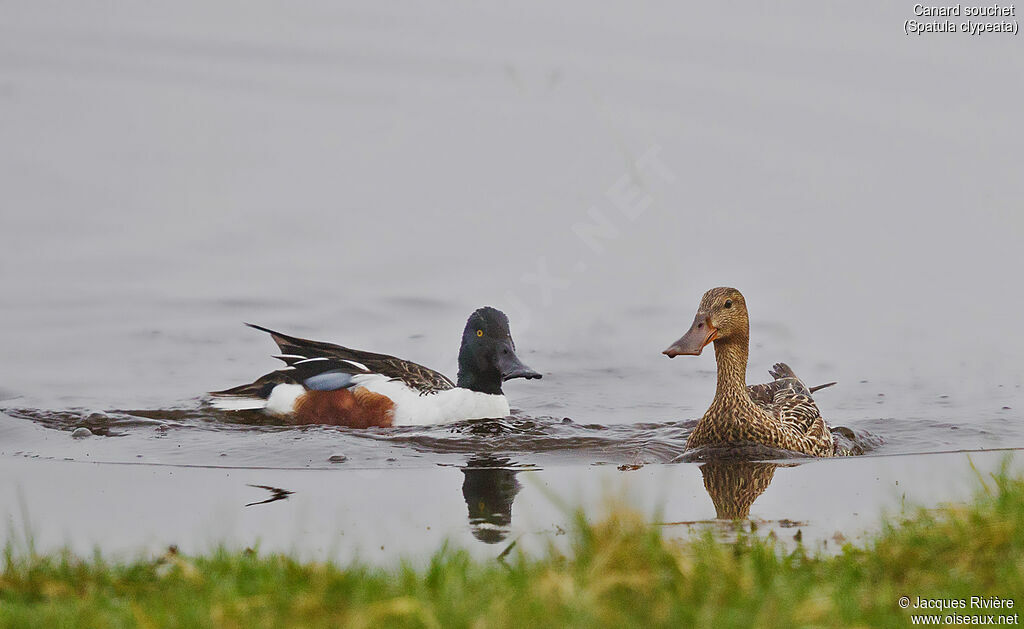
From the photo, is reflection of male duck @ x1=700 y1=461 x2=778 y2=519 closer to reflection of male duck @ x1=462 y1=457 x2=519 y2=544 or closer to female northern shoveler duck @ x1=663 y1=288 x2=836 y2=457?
female northern shoveler duck @ x1=663 y1=288 x2=836 y2=457

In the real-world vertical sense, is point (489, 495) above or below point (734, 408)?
below

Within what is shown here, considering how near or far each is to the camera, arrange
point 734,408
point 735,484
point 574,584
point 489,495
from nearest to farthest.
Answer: point 574,584 < point 489,495 < point 735,484 < point 734,408

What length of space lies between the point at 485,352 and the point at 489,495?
3691mm

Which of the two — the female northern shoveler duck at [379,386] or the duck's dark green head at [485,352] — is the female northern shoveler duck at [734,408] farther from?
the duck's dark green head at [485,352]

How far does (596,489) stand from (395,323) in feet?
24.5

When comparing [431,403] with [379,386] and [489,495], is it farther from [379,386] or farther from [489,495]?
[489,495]

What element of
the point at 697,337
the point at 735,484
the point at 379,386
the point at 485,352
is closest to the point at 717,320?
the point at 697,337

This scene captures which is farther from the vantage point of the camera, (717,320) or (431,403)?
(431,403)

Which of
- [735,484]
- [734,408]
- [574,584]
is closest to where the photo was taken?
[574,584]

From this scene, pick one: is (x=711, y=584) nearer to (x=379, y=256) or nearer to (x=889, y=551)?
(x=889, y=551)

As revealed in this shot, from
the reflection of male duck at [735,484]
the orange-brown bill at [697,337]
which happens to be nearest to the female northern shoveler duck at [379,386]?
the orange-brown bill at [697,337]

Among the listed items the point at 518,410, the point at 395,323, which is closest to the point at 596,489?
the point at 518,410

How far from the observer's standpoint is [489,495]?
7371mm

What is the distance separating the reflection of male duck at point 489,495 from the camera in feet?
20.6
